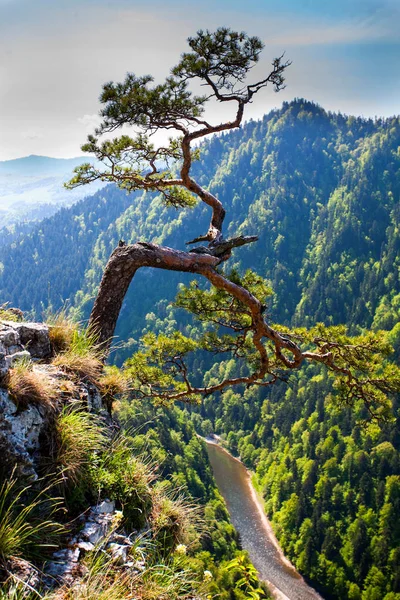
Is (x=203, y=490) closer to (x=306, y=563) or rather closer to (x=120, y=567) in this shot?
(x=306, y=563)

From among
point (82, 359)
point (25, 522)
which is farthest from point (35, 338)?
point (25, 522)

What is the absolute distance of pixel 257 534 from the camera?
80938 mm

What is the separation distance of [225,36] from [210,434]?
134 m

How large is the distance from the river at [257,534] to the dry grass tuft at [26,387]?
2771 inches

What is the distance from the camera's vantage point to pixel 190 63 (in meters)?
8.62

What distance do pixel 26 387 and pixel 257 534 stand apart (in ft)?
288

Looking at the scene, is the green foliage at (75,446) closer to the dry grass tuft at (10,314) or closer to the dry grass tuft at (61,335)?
the dry grass tuft at (61,335)

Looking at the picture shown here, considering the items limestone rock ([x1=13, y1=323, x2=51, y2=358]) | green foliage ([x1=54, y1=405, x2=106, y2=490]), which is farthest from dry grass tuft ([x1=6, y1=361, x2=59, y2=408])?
limestone rock ([x1=13, y1=323, x2=51, y2=358])

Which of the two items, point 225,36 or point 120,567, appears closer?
point 120,567

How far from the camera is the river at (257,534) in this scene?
68.4 metres

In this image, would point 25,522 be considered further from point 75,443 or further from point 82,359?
point 82,359

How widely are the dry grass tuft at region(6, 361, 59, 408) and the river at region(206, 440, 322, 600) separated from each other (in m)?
70.4

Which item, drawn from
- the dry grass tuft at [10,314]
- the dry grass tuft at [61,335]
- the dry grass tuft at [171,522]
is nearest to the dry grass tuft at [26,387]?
the dry grass tuft at [61,335]

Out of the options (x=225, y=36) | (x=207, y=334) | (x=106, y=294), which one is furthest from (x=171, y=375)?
(x=225, y=36)
